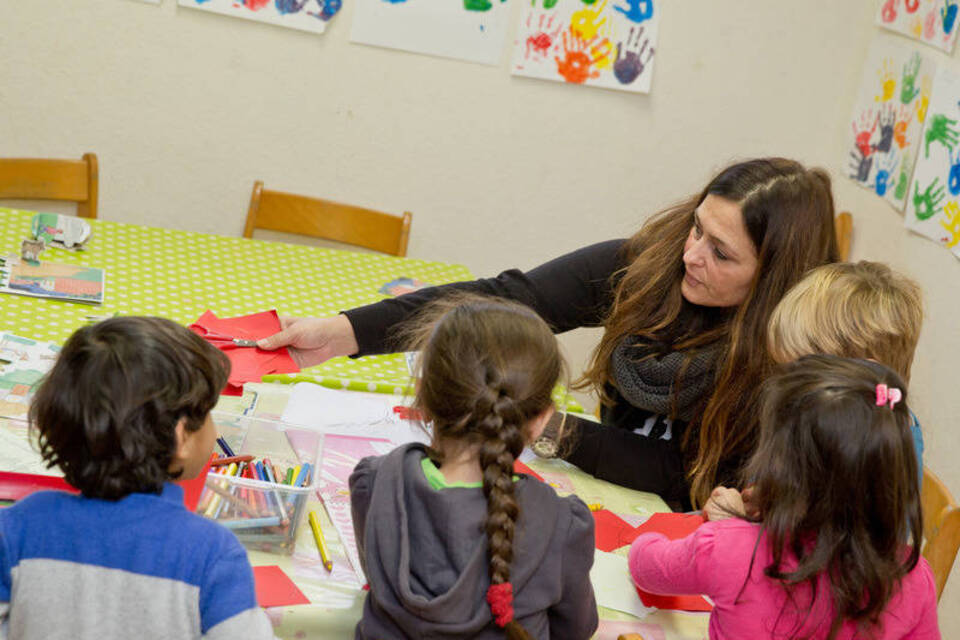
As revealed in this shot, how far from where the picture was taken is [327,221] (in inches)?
118

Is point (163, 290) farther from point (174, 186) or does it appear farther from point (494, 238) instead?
point (494, 238)

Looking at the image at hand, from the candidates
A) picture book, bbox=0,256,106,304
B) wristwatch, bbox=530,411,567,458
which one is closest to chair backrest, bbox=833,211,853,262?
wristwatch, bbox=530,411,567,458

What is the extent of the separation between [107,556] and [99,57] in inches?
94.0

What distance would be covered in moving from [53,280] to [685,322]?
48.9 inches

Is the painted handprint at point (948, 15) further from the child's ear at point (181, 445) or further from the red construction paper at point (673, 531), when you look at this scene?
the child's ear at point (181, 445)

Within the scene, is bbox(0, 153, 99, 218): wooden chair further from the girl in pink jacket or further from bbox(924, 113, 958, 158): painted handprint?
bbox(924, 113, 958, 158): painted handprint

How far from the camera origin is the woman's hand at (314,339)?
5.92ft

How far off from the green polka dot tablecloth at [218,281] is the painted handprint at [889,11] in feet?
5.22

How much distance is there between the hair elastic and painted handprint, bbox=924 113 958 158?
2.03 m

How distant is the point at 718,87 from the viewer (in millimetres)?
3438

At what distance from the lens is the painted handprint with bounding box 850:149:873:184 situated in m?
3.22

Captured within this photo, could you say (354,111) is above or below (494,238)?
above

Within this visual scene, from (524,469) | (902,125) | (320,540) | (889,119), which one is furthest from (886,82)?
(320,540)

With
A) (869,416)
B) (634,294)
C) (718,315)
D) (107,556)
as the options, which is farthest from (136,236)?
(869,416)
